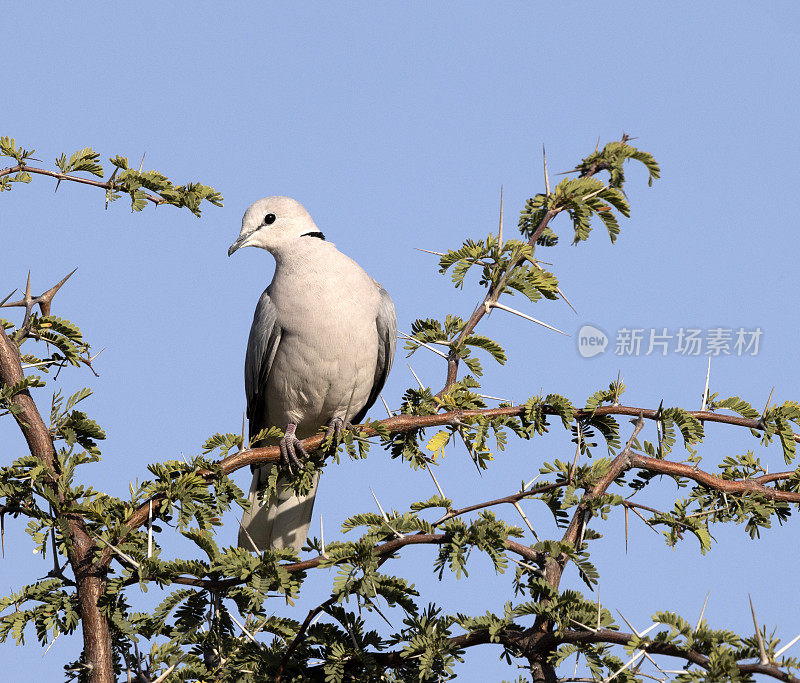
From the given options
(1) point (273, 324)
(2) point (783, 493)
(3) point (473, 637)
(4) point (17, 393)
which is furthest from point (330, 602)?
(1) point (273, 324)

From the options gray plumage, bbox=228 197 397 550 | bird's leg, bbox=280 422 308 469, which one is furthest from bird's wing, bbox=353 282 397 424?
bird's leg, bbox=280 422 308 469

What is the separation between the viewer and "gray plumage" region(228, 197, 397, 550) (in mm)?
6055

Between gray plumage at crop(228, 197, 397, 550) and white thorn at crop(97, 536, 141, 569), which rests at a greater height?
gray plumage at crop(228, 197, 397, 550)

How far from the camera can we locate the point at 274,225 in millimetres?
6613

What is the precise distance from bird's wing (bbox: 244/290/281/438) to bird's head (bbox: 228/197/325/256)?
0.36m

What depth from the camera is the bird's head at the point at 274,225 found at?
259 inches

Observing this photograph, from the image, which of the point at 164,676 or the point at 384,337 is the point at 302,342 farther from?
the point at 164,676

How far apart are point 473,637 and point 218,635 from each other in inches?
48.8

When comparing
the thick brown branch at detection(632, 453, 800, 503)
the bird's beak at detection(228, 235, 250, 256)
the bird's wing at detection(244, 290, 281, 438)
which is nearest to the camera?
the thick brown branch at detection(632, 453, 800, 503)

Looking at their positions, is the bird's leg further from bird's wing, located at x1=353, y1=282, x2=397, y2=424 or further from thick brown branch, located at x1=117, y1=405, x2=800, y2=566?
bird's wing, located at x1=353, y1=282, x2=397, y2=424

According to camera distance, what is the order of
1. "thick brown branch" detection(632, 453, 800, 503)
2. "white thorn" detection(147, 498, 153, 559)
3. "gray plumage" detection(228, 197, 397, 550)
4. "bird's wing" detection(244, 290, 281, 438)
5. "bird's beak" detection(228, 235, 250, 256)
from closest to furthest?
"white thorn" detection(147, 498, 153, 559) < "thick brown branch" detection(632, 453, 800, 503) < "gray plumage" detection(228, 197, 397, 550) < "bird's wing" detection(244, 290, 281, 438) < "bird's beak" detection(228, 235, 250, 256)

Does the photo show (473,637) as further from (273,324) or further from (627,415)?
(273,324)

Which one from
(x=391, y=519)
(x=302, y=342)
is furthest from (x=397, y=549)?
(x=302, y=342)

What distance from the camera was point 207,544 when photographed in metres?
4.13
